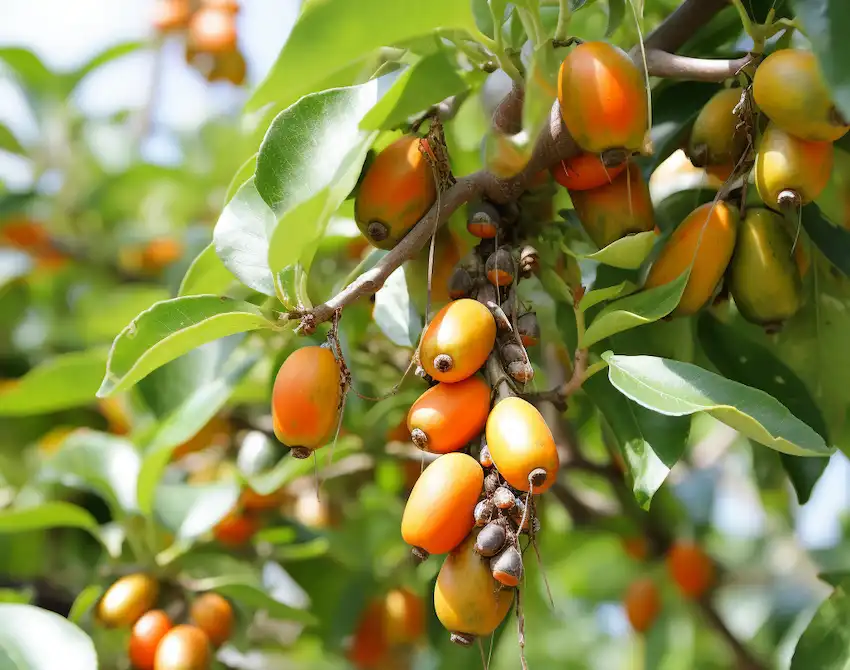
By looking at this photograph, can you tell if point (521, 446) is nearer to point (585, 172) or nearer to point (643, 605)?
point (585, 172)

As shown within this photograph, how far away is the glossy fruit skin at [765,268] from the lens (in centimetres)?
96

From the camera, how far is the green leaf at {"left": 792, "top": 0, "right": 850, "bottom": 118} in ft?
2.44

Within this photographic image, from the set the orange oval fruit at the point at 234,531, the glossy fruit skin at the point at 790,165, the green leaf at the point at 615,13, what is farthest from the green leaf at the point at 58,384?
the glossy fruit skin at the point at 790,165

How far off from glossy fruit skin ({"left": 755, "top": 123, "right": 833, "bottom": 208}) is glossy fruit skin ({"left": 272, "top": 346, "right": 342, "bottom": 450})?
0.48m

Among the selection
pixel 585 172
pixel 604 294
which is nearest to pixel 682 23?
pixel 585 172

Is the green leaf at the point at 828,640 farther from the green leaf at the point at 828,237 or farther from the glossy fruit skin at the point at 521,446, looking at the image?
the glossy fruit skin at the point at 521,446

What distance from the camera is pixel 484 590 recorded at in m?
0.78

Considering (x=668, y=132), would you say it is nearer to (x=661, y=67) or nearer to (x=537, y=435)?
(x=661, y=67)

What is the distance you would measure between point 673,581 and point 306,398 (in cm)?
173

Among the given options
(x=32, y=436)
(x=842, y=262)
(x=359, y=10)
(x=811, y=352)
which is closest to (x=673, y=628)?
(x=811, y=352)

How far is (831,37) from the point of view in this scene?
0.77m

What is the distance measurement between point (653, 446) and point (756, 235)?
0.26 metres

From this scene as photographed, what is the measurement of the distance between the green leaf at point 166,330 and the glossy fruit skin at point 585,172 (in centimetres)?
37

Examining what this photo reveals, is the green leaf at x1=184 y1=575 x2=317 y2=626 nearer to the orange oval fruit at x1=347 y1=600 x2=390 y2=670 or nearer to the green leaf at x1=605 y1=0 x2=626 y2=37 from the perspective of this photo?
the orange oval fruit at x1=347 y1=600 x2=390 y2=670
